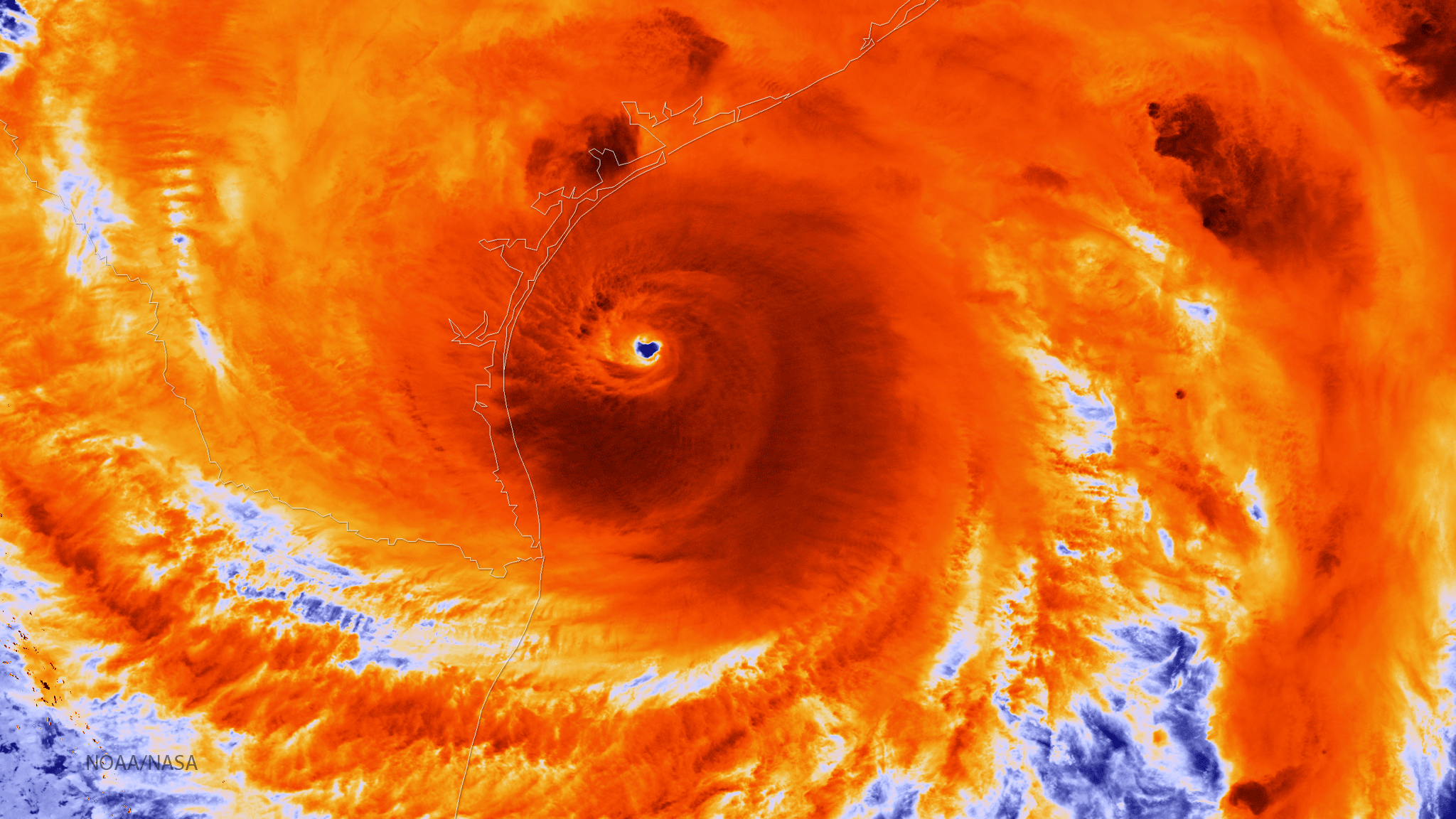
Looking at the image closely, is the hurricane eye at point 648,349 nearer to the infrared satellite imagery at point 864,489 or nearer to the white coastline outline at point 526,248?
the white coastline outline at point 526,248

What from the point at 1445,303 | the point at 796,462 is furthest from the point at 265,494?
the point at 1445,303

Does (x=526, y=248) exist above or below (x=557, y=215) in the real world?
below

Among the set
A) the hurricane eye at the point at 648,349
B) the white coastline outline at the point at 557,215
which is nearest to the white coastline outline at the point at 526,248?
the white coastline outline at the point at 557,215

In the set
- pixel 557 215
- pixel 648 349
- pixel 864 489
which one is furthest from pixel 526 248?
pixel 864 489

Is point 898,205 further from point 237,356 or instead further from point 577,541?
point 237,356

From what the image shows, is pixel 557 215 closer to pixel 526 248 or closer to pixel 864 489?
pixel 526 248

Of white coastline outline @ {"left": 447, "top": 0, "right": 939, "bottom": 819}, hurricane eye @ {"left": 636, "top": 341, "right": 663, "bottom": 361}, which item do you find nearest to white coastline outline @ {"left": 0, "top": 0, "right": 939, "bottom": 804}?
white coastline outline @ {"left": 447, "top": 0, "right": 939, "bottom": 819}

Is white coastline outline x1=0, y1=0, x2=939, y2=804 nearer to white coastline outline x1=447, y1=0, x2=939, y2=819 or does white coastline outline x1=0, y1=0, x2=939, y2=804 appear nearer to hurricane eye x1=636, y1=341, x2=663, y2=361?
white coastline outline x1=447, y1=0, x2=939, y2=819

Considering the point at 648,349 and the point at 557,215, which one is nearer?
the point at 557,215
